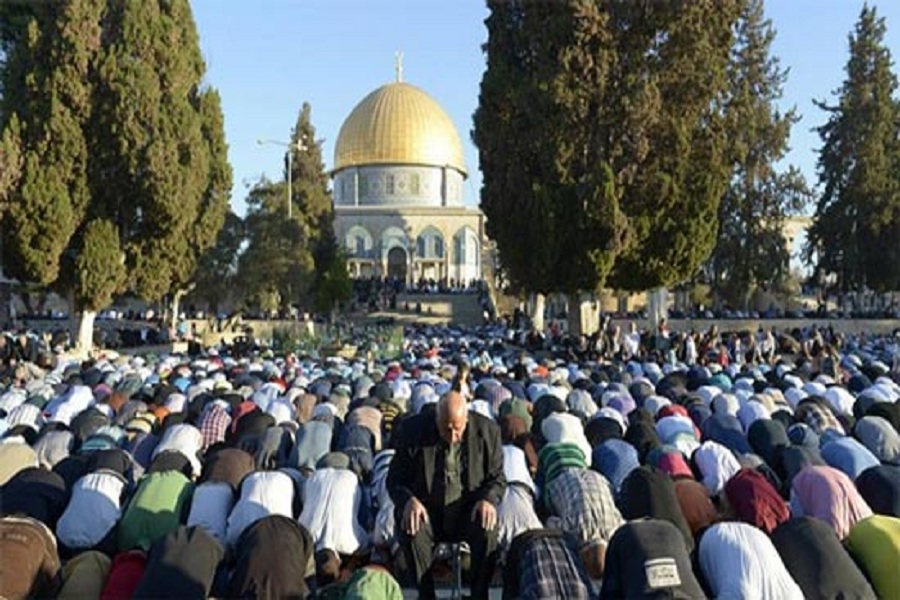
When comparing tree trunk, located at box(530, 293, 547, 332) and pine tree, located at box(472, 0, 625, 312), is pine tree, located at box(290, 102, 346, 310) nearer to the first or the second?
tree trunk, located at box(530, 293, 547, 332)

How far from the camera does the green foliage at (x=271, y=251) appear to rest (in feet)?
109

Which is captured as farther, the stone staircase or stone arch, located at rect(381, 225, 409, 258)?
stone arch, located at rect(381, 225, 409, 258)

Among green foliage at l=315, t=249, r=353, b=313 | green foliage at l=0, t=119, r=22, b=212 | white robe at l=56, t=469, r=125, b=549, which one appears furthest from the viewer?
green foliage at l=315, t=249, r=353, b=313

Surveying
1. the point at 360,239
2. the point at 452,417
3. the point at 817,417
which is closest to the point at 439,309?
the point at 360,239

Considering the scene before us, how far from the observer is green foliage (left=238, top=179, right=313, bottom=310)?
33.1m

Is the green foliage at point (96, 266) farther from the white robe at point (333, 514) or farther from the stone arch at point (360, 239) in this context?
the stone arch at point (360, 239)

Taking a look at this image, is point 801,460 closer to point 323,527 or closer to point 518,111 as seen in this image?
point 323,527

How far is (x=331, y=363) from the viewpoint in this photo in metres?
17.8

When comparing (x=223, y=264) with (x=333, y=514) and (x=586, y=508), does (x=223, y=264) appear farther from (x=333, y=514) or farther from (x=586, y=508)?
(x=586, y=508)

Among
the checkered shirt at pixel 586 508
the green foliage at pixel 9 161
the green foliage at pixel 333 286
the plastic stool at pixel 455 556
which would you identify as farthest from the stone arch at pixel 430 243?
the plastic stool at pixel 455 556

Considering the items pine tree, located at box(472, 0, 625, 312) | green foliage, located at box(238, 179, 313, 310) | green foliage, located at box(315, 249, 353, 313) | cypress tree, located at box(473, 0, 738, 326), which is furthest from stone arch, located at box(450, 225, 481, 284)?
cypress tree, located at box(473, 0, 738, 326)

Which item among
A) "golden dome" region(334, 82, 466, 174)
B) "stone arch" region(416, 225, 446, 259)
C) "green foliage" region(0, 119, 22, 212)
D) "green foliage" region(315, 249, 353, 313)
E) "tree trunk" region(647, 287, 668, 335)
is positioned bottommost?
"tree trunk" region(647, 287, 668, 335)

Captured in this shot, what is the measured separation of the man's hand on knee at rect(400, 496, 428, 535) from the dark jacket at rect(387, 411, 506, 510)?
112mm

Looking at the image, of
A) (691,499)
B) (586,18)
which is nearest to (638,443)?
(691,499)
